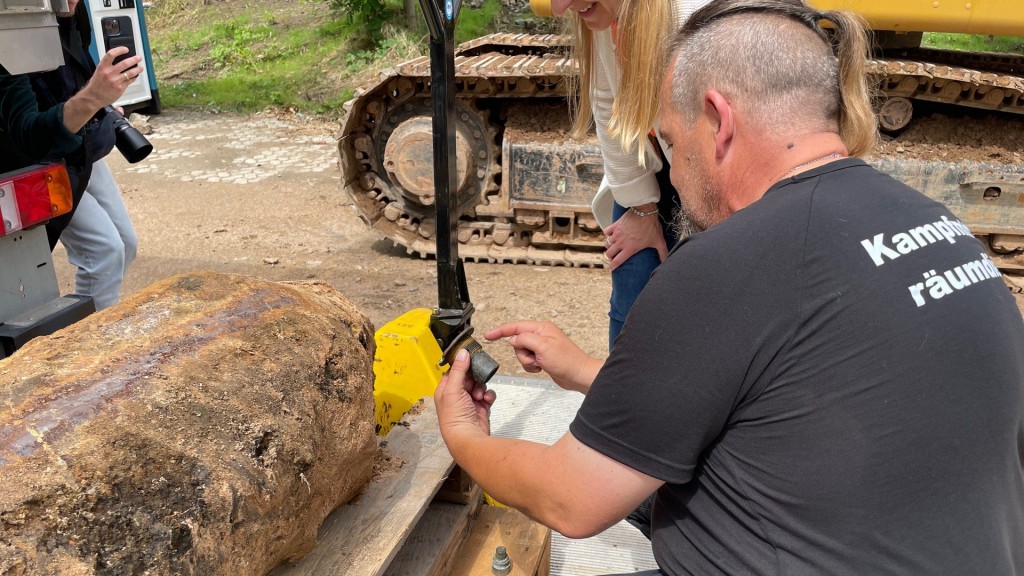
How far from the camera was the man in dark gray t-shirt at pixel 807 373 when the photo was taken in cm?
134

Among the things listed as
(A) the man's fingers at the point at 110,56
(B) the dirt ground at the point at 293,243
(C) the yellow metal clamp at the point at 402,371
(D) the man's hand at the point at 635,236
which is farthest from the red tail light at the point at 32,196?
(B) the dirt ground at the point at 293,243

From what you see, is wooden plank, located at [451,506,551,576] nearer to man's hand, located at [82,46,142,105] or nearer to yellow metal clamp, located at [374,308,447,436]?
yellow metal clamp, located at [374,308,447,436]

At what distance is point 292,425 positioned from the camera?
5.80 feet

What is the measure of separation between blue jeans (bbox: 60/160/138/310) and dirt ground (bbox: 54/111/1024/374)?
166 cm

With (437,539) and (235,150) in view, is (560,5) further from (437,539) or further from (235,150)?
(235,150)

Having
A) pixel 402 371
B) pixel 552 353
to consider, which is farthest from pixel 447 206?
pixel 402 371

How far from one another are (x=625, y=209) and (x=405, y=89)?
351cm

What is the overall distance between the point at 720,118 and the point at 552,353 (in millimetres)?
840

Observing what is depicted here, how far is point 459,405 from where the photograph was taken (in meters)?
1.97

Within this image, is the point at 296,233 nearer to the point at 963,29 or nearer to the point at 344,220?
the point at 344,220

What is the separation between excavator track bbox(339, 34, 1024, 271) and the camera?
5688 mm

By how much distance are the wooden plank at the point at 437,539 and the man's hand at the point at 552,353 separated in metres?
0.49

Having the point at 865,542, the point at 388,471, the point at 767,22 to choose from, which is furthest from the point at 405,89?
the point at 865,542

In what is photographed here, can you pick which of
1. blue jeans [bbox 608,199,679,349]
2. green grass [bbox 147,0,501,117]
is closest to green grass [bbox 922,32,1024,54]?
green grass [bbox 147,0,501,117]
